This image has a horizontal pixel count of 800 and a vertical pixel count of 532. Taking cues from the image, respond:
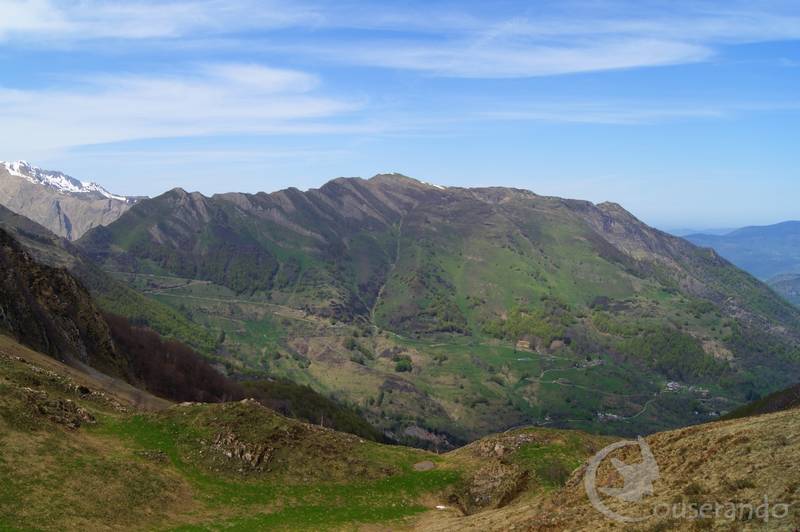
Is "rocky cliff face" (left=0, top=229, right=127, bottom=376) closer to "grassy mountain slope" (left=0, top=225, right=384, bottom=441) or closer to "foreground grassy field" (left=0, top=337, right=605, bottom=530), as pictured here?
"grassy mountain slope" (left=0, top=225, right=384, bottom=441)

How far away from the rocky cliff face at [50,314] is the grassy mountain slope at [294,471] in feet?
67.0

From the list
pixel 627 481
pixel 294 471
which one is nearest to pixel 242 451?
pixel 294 471

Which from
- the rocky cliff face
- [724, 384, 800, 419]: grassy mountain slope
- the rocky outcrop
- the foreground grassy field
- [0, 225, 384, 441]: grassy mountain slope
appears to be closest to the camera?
the foreground grassy field

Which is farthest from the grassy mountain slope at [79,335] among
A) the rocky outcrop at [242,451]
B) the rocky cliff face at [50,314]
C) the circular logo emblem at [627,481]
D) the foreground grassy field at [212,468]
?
the circular logo emblem at [627,481]

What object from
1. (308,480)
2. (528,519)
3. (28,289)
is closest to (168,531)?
(308,480)

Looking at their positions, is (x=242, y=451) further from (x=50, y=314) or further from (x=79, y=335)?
(x=79, y=335)

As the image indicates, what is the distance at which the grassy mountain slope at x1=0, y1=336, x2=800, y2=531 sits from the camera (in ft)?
103

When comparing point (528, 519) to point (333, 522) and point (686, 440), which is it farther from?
point (333, 522)

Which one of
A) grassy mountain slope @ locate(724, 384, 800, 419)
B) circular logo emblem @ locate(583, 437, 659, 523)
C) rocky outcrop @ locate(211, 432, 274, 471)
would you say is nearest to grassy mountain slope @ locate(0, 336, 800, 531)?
rocky outcrop @ locate(211, 432, 274, 471)

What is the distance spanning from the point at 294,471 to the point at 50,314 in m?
72.5

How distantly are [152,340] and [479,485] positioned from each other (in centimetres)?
15159

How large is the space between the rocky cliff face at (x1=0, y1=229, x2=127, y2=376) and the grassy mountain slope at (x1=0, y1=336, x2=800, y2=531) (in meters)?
20.4

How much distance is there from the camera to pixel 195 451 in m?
54.3

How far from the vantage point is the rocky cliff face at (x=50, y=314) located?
90250mm
